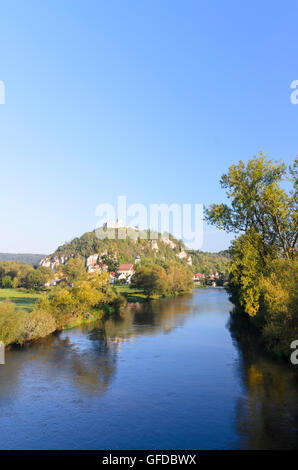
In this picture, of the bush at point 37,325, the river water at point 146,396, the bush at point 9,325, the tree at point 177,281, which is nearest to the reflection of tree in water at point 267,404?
the river water at point 146,396

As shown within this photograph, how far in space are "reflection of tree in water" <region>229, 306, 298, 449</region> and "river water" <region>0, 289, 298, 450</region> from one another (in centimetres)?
6

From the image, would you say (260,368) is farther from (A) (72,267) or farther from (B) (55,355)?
(A) (72,267)

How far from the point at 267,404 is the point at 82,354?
1990cm

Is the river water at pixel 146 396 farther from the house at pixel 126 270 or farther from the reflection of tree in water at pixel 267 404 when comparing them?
the house at pixel 126 270

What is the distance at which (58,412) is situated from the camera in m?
21.6

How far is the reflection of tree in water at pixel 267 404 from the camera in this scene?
1773 cm

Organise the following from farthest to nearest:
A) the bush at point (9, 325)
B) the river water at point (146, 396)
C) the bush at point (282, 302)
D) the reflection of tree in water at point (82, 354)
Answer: the bush at point (9, 325) < the bush at point (282, 302) < the reflection of tree in water at point (82, 354) < the river water at point (146, 396)

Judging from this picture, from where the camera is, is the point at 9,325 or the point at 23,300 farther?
the point at 23,300

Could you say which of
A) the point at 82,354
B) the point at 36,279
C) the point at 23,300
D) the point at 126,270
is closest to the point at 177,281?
the point at 36,279

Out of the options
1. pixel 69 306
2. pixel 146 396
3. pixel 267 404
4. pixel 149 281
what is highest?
pixel 149 281

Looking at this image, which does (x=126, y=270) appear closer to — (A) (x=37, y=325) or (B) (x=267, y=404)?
(A) (x=37, y=325)

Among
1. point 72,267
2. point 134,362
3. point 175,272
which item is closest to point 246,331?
point 134,362

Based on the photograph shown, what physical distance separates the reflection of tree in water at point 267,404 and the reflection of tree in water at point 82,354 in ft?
34.4

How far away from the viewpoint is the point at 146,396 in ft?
79.7
